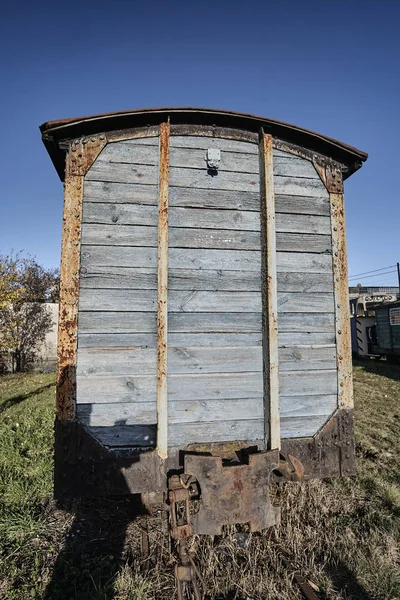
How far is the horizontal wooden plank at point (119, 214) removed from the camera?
304 centimetres

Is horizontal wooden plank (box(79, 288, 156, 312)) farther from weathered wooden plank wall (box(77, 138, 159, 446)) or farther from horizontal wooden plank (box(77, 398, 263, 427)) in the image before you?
horizontal wooden plank (box(77, 398, 263, 427))

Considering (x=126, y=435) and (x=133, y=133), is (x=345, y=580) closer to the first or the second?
(x=126, y=435)

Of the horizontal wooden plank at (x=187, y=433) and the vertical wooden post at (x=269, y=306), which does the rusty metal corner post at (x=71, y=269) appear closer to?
the horizontal wooden plank at (x=187, y=433)

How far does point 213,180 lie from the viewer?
3281 mm

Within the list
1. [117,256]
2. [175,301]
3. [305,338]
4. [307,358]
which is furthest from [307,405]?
[117,256]

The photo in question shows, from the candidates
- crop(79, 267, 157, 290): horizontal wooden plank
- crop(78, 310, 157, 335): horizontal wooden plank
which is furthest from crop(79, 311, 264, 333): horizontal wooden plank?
crop(79, 267, 157, 290): horizontal wooden plank

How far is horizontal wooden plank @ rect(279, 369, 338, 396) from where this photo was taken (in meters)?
3.21

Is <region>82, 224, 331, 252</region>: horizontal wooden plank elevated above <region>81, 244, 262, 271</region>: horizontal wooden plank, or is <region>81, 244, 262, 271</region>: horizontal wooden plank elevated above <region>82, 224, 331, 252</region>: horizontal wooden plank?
<region>82, 224, 331, 252</region>: horizontal wooden plank

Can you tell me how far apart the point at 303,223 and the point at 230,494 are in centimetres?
241

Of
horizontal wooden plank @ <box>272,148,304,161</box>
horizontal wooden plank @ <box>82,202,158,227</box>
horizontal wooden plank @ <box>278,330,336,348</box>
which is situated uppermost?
horizontal wooden plank @ <box>272,148,304,161</box>

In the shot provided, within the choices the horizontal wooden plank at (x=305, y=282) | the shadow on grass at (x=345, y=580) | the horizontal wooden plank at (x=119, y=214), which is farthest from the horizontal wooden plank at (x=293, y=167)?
the shadow on grass at (x=345, y=580)

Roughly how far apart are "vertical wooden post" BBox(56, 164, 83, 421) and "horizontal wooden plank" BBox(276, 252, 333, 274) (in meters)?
1.79

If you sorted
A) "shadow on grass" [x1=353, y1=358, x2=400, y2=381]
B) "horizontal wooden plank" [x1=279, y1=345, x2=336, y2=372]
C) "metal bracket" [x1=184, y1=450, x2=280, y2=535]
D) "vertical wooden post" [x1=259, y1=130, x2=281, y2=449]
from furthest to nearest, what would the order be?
"shadow on grass" [x1=353, y1=358, x2=400, y2=381], "horizontal wooden plank" [x1=279, y1=345, x2=336, y2=372], "vertical wooden post" [x1=259, y1=130, x2=281, y2=449], "metal bracket" [x1=184, y1=450, x2=280, y2=535]

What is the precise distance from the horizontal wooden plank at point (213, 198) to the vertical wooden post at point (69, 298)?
32.5 inches
